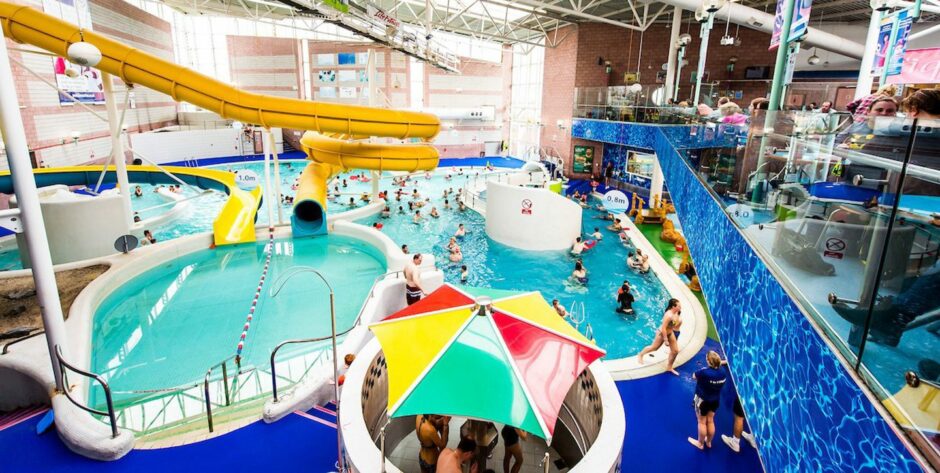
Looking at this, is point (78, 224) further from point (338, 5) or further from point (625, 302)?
point (625, 302)

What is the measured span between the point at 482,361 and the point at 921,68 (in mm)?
14974

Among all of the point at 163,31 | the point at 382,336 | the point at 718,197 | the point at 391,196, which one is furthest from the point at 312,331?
the point at 163,31

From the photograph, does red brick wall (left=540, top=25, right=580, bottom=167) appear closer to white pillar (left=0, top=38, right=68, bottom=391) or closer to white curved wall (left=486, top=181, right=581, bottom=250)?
white curved wall (left=486, top=181, right=581, bottom=250)

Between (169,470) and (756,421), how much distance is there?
5318 millimetres

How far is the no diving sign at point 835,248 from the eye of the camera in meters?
2.80

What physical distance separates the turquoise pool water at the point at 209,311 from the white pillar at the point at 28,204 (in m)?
1.40

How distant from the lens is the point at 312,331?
8.23 metres

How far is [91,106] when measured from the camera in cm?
1859

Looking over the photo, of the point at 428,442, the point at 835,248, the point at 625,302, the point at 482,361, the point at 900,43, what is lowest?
the point at 625,302

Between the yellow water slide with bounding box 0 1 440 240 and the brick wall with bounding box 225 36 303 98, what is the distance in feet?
61.4

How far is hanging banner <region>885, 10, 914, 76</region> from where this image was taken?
923 cm

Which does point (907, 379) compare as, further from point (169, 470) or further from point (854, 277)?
point (169, 470)

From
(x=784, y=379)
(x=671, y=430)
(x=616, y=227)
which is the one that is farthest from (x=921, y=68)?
(x=784, y=379)

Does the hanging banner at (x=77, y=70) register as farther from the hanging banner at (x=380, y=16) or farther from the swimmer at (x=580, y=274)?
the swimmer at (x=580, y=274)
